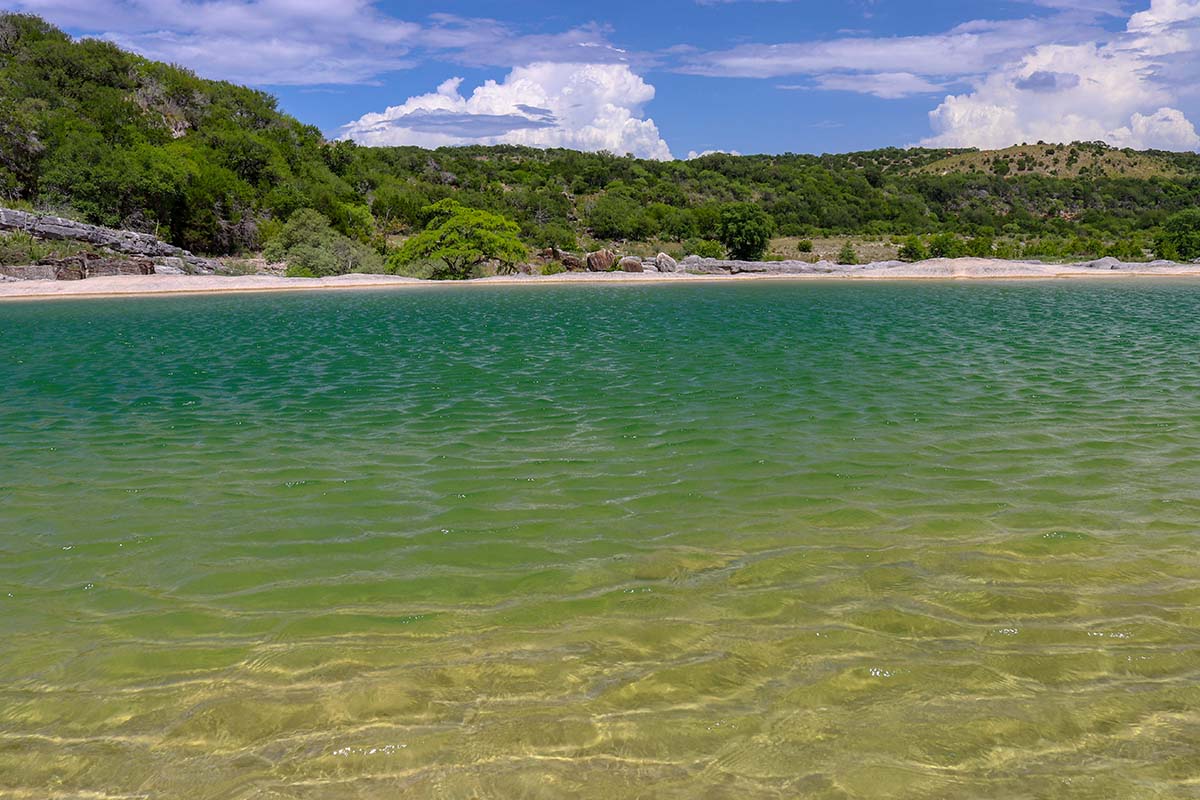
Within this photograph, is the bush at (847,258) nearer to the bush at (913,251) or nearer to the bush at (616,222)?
the bush at (913,251)

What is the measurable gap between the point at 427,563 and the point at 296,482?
318 cm

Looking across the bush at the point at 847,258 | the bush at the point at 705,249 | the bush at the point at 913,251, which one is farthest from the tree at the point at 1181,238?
the bush at the point at 705,249

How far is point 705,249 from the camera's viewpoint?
75.8 m

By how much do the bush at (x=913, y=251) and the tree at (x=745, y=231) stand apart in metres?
13.0

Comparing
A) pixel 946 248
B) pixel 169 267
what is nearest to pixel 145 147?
pixel 169 267

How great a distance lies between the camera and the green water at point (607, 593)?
405 cm

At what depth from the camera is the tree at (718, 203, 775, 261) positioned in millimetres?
73812

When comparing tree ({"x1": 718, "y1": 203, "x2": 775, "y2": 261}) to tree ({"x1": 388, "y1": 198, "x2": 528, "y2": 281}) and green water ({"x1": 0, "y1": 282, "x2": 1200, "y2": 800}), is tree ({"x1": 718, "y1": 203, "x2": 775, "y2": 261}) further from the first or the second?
green water ({"x1": 0, "y1": 282, "x2": 1200, "y2": 800})

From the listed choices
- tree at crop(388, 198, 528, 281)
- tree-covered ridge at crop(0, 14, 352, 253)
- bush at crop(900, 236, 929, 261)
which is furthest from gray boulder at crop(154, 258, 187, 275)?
bush at crop(900, 236, 929, 261)

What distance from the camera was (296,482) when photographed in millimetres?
9000

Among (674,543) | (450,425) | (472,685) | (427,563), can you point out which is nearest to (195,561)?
(427,563)

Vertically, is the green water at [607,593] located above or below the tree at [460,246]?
below

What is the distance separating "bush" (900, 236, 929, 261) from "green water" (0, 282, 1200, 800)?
210 feet

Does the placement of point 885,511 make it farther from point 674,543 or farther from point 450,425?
point 450,425
